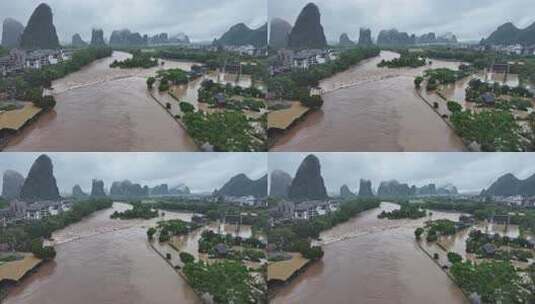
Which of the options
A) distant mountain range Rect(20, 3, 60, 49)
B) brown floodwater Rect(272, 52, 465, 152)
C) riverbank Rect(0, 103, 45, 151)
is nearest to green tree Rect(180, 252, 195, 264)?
brown floodwater Rect(272, 52, 465, 152)

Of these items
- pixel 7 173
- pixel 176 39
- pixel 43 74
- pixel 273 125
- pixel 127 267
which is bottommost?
pixel 127 267

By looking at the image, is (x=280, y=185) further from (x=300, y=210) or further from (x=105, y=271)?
(x=105, y=271)

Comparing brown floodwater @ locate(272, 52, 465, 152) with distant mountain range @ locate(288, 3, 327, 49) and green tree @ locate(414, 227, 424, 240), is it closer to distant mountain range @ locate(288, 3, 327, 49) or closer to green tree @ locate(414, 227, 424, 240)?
distant mountain range @ locate(288, 3, 327, 49)

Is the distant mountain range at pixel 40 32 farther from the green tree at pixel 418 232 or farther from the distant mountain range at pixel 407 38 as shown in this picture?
the green tree at pixel 418 232

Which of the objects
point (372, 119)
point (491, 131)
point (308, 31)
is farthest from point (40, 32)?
point (491, 131)

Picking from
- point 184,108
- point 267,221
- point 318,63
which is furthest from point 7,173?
point 318,63

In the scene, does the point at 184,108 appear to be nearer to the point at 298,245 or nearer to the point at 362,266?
the point at 298,245

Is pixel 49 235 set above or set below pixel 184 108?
below
